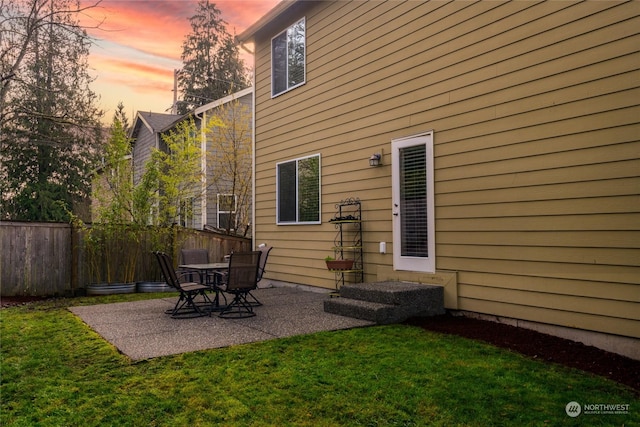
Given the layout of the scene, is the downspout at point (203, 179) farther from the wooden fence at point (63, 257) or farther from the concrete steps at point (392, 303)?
the concrete steps at point (392, 303)

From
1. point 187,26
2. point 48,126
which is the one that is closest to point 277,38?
point 48,126

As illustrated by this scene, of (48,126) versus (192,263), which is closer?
(192,263)

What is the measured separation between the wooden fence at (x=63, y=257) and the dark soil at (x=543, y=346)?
19.6 ft

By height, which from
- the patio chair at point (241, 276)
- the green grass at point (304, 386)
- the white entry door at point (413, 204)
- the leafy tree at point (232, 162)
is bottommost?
the green grass at point (304, 386)

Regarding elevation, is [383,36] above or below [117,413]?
above

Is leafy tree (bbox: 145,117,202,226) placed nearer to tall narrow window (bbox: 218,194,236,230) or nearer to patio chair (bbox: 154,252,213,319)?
tall narrow window (bbox: 218,194,236,230)

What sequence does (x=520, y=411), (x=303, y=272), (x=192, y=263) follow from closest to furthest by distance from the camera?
(x=520, y=411), (x=192, y=263), (x=303, y=272)

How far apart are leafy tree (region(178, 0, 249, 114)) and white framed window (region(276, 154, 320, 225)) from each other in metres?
22.7

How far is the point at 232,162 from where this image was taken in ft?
47.0

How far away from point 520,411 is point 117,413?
96.7 inches

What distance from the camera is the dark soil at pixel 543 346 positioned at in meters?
3.59

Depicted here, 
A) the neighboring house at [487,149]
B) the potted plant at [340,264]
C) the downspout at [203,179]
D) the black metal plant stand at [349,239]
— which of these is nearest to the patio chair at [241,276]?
the potted plant at [340,264]

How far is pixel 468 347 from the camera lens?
13.9 feet

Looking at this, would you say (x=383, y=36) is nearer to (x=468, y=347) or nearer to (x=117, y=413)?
(x=468, y=347)
